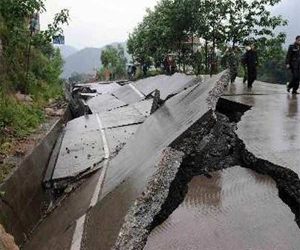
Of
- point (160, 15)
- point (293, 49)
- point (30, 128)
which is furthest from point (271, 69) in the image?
point (30, 128)

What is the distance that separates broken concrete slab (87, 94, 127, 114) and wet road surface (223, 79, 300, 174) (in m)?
3.16

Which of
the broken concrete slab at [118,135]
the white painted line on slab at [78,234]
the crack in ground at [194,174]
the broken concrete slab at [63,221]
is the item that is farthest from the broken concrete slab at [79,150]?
the white painted line on slab at [78,234]

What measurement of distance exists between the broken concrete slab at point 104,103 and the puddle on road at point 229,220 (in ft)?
23.6

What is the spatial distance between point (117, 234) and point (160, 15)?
22.5 m

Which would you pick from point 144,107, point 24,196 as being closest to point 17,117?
point 144,107

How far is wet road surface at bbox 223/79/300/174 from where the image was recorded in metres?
4.41

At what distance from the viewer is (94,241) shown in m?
2.64

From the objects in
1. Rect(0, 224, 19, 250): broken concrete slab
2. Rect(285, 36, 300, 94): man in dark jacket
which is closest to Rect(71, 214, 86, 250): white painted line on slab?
Rect(0, 224, 19, 250): broken concrete slab

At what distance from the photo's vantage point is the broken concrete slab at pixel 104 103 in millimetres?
10878

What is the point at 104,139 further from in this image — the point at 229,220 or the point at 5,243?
the point at 229,220

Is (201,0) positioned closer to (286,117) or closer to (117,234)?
(286,117)

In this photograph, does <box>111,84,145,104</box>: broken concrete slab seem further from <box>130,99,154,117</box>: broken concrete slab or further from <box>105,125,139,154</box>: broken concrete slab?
<box>105,125,139,154</box>: broken concrete slab

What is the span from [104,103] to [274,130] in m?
6.57

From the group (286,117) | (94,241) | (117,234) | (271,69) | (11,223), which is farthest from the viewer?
(271,69)
